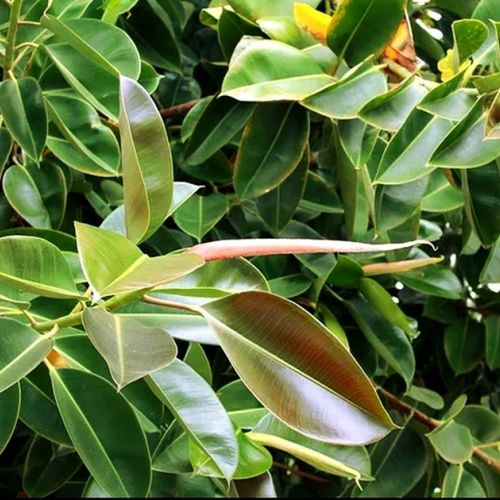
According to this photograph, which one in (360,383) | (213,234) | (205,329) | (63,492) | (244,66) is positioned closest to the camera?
(360,383)

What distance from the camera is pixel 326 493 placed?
1241 millimetres

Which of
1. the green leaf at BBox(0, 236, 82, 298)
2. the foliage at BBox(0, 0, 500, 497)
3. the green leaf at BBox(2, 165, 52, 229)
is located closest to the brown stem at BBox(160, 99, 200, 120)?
the foliage at BBox(0, 0, 500, 497)

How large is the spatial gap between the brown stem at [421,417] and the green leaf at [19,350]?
52 centimetres

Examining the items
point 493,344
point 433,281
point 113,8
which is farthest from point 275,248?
point 493,344

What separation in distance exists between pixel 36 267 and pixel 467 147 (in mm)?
343

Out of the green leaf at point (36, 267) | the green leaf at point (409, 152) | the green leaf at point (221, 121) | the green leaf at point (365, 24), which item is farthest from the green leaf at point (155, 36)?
the green leaf at point (36, 267)

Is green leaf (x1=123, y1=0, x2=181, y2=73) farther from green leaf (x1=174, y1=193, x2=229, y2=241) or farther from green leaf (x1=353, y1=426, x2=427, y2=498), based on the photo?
green leaf (x1=353, y1=426, x2=427, y2=498)

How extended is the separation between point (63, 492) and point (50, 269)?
636 mm

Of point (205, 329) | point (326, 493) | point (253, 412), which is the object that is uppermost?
point (205, 329)

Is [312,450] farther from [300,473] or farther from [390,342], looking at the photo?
[300,473]

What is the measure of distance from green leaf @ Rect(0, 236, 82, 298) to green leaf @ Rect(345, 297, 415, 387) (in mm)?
440

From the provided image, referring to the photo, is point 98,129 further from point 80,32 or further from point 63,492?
point 63,492

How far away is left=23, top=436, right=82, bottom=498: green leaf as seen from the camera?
90 centimetres

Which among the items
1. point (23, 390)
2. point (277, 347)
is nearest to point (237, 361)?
point (277, 347)
